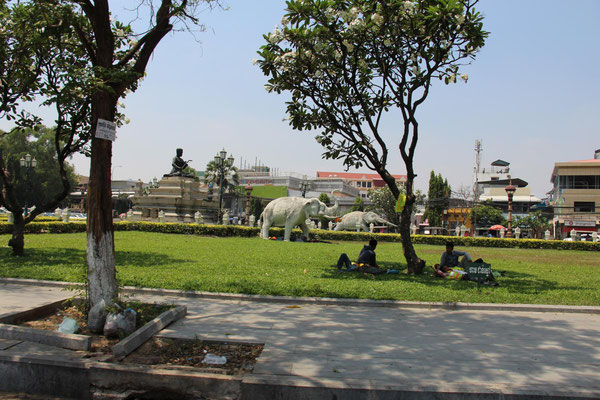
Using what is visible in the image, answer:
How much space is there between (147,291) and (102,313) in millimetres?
2669

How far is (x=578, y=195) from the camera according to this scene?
44.0 metres

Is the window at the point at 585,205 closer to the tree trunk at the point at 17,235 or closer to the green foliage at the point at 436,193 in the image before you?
the green foliage at the point at 436,193

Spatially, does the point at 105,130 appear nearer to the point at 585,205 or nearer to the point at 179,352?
the point at 179,352

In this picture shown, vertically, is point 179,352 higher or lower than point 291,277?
lower

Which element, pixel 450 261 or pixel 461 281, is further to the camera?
pixel 450 261

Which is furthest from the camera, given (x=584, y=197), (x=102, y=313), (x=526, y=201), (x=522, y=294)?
(x=526, y=201)

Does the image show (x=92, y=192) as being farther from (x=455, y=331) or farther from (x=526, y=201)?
(x=526, y=201)

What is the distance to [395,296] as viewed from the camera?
764 centimetres

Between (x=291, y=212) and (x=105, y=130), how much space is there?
15.9m

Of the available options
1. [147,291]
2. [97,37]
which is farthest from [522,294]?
[97,37]

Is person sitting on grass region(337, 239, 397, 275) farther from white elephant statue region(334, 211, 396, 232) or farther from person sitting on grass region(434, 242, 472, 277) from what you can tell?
white elephant statue region(334, 211, 396, 232)

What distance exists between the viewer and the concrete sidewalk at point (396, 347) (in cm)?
388

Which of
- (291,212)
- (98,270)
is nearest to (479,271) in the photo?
(98,270)

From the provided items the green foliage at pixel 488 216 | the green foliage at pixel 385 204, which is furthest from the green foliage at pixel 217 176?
the green foliage at pixel 488 216
